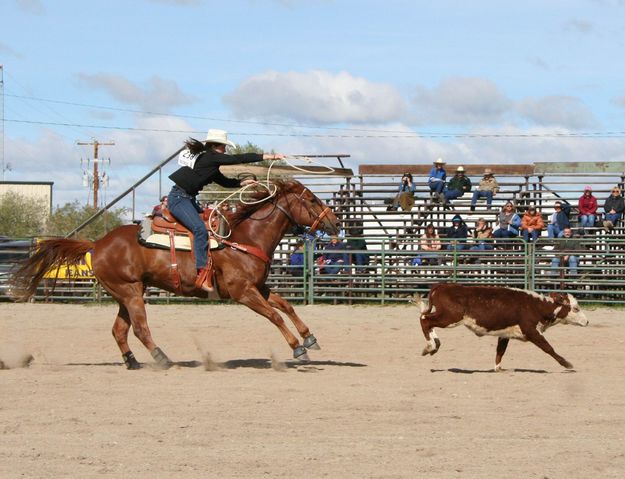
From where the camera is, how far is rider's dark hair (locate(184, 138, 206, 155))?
1115 centimetres

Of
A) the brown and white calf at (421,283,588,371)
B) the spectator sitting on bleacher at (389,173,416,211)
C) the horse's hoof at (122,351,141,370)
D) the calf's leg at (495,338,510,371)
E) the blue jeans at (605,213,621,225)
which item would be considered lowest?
the horse's hoof at (122,351,141,370)

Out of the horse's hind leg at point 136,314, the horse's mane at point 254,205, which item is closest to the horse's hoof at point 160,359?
the horse's hind leg at point 136,314

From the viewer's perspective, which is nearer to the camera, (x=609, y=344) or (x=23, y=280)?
(x=23, y=280)

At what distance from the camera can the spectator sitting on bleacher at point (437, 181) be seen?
24.1 meters

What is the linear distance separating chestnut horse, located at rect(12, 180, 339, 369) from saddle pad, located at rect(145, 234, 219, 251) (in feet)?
0.24

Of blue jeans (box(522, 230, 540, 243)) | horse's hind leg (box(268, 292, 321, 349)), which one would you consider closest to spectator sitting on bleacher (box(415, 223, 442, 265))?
blue jeans (box(522, 230, 540, 243))

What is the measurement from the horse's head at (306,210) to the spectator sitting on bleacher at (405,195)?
41.3 ft

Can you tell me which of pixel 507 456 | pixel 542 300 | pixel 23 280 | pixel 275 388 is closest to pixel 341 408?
pixel 275 388

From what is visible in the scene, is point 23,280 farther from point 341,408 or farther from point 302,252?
point 302,252

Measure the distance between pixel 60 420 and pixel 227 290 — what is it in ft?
12.0

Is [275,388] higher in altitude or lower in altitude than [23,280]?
lower

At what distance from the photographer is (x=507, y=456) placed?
6426 mm

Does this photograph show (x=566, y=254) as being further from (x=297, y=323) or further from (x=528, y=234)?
(x=297, y=323)

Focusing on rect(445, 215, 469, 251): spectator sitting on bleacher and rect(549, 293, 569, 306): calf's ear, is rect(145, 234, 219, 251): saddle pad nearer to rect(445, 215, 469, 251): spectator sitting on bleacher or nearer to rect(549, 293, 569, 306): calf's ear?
rect(549, 293, 569, 306): calf's ear
